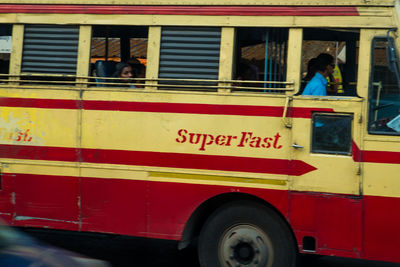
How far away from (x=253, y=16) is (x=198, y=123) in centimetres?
117

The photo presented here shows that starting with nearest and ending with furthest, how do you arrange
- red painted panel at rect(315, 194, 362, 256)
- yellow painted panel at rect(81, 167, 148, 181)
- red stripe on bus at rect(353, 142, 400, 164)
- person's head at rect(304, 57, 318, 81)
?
red stripe on bus at rect(353, 142, 400, 164)
red painted panel at rect(315, 194, 362, 256)
yellow painted panel at rect(81, 167, 148, 181)
person's head at rect(304, 57, 318, 81)

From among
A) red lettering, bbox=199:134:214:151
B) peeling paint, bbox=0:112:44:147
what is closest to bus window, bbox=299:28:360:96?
red lettering, bbox=199:134:214:151

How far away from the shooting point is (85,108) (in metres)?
6.35

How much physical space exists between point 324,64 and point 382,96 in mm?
862

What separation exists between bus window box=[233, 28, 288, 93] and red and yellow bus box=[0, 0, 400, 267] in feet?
0.05

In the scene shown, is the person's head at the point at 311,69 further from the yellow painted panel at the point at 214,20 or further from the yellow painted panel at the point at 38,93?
the yellow painted panel at the point at 38,93

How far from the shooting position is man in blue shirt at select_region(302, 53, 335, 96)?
5.93 meters

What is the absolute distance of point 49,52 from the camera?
6582 mm

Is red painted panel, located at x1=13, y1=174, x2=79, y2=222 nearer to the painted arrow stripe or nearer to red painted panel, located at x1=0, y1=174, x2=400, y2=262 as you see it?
red painted panel, located at x1=0, y1=174, x2=400, y2=262

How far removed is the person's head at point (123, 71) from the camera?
6406 mm

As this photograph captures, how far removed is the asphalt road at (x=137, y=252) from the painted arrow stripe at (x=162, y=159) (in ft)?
3.59

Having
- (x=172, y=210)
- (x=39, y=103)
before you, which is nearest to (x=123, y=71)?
(x=39, y=103)

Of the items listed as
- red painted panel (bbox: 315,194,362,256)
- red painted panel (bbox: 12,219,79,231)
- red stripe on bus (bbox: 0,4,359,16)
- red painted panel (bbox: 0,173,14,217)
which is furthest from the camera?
red painted panel (bbox: 0,173,14,217)

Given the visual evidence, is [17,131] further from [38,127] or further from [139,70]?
[139,70]
